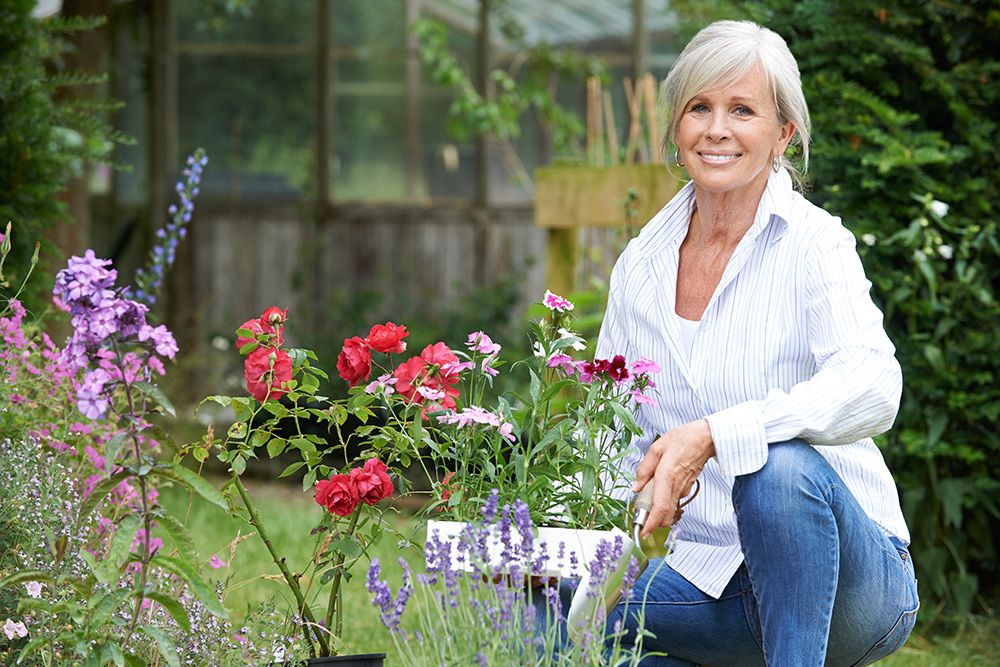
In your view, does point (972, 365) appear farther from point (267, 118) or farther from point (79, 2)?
point (267, 118)

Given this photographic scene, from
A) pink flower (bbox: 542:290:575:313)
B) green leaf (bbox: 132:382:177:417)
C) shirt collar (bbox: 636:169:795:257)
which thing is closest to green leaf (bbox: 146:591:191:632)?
green leaf (bbox: 132:382:177:417)

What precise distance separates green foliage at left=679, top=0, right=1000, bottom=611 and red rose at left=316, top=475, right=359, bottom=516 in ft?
6.08

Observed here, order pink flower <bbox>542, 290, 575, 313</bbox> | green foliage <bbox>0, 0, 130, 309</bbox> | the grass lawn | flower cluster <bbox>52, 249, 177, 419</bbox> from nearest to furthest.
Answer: flower cluster <bbox>52, 249, 177, 419</bbox>
pink flower <bbox>542, 290, 575, 313</bbox>
green foliage <bbox>0, 0, 130, 309</bbox>
the grass lawn

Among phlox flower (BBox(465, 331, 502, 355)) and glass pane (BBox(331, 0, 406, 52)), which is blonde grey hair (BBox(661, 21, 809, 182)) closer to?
phlox flower (BBox(465, 331, 502, 355))

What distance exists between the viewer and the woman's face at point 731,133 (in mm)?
2184

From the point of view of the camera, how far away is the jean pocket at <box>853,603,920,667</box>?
7.14 ft

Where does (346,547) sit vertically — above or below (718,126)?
below

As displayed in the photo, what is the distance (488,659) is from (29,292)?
183 cm

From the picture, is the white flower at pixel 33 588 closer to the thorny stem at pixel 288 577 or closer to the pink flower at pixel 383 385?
the thorny stem at pixel 288 577

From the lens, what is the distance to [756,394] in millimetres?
2188

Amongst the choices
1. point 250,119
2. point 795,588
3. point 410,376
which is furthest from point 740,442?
point 250,119

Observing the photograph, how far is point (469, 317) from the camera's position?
23.1 feet

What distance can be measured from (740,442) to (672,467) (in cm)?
10

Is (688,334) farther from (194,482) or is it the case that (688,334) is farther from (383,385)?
(194,482)
